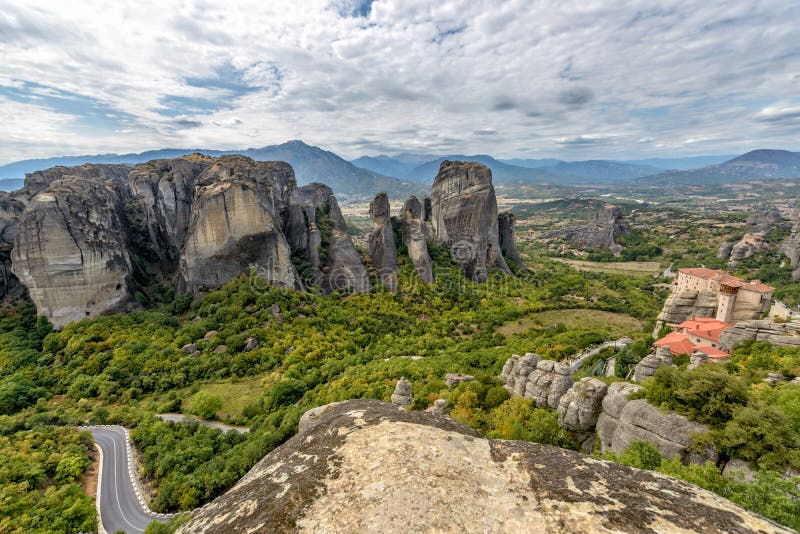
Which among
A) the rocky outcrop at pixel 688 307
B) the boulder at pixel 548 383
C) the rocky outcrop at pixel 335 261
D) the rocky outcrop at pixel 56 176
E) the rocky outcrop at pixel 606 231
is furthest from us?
the rocky outcrop at pixel 606 231

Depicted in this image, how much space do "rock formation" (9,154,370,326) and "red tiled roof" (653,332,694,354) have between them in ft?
109

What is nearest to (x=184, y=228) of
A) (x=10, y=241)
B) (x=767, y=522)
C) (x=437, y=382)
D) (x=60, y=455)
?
(x=10, y=241)

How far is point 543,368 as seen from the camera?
18.8 m

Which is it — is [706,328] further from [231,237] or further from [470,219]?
[231,237]

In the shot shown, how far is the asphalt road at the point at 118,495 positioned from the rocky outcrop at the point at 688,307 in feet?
133

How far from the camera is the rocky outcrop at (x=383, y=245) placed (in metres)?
50.5

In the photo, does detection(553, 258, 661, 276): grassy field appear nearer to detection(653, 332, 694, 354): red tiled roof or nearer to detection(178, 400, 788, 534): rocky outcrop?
detection(653, 332, 694, 354): red tiled roof

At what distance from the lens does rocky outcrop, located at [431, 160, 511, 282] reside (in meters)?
59.8

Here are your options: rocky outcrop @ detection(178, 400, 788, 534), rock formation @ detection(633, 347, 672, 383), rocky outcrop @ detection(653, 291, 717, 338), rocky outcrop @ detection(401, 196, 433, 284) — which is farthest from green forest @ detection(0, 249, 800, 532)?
rocky outcrop @ detection(178, 400, 788, 534)

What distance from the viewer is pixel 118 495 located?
66.0ft

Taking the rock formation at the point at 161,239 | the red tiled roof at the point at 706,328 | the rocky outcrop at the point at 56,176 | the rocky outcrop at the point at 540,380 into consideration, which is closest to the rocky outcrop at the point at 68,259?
the rock formation at the point at 161,239

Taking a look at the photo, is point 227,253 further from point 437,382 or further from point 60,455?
point 437,382

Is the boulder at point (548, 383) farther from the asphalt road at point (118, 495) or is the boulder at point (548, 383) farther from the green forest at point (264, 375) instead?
the asphalt road at point (118, 495)

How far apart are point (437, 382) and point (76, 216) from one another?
41.1 metres
